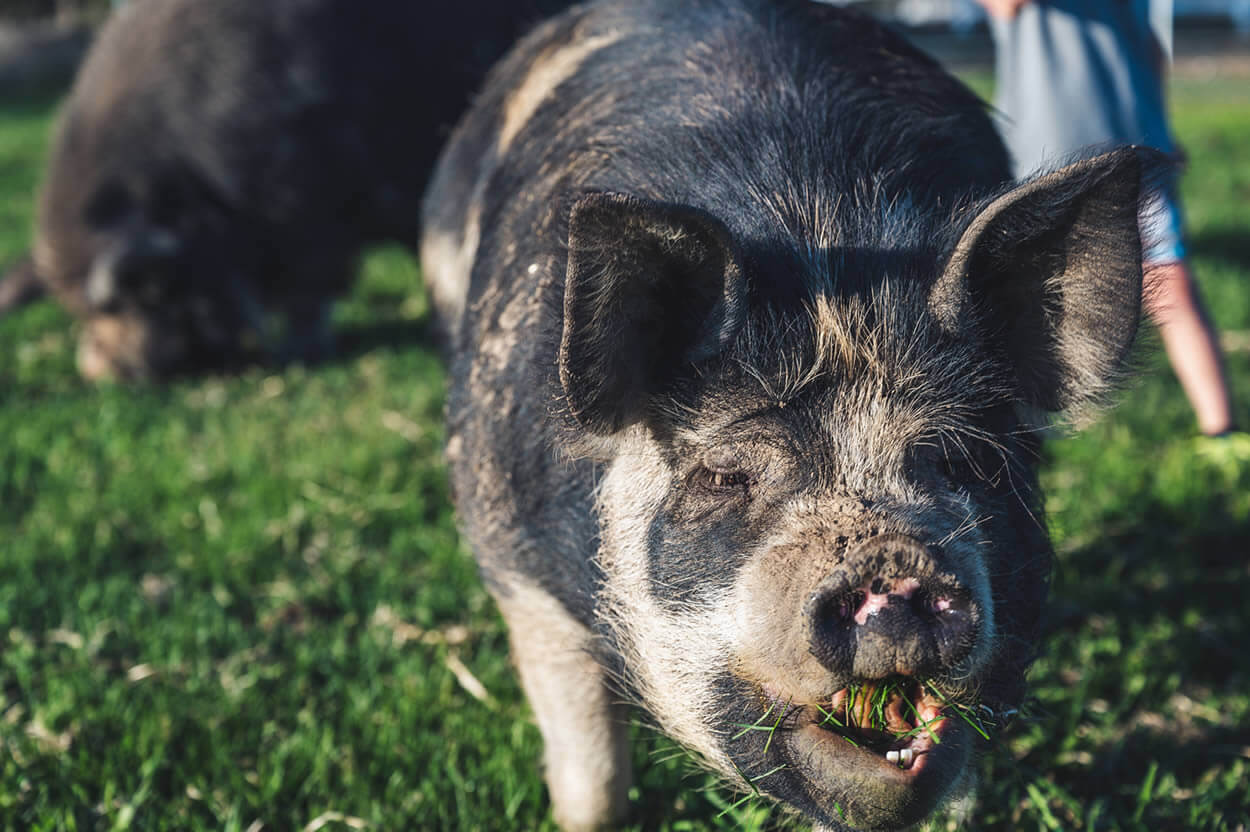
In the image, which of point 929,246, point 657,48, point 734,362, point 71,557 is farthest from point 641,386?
point 71,557

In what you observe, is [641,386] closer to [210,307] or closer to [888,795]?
[888,795]

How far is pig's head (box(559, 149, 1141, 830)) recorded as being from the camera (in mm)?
2168

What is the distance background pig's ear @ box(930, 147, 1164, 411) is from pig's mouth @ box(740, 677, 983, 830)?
26.9 inches

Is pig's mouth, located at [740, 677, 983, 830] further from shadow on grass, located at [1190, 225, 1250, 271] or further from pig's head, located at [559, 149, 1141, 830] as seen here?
shadow on grass, located at [1190, 225, 1250, 271]

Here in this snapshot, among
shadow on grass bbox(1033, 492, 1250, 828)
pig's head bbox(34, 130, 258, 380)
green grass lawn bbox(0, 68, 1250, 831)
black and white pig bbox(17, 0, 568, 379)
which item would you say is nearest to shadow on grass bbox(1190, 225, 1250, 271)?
green grass lawn bbox(0, 68, 1250, 831)

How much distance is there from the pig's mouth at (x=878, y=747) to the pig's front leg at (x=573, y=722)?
0.78 metres

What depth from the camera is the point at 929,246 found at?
96.6 inches

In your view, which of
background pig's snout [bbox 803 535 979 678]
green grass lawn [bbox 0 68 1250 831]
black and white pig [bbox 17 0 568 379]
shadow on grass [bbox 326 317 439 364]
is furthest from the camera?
shadow on grass [bbox 326 317 439 364]

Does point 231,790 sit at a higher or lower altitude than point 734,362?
lower

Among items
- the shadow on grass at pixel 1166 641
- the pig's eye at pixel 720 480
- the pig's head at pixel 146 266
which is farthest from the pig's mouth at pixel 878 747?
the pig's head at pixel 146 266

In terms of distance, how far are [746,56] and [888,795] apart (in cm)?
173

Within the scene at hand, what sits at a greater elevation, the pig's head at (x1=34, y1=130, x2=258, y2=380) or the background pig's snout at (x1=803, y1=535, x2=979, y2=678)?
the background pig's snout at (x1=803, y1=535, x2=979, y2=678)

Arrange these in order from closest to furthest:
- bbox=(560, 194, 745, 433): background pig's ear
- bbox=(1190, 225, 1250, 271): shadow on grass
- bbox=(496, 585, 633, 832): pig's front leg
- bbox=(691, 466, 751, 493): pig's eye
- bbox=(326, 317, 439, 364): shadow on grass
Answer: bbox=(560, 194, 745, 433): background pig's ear
bbox=(691, 466, 751, 493): pig's eye
bbox=(496, 585, 633, 832): pig's front leg
bbox=(326, 317, 439, 364): shadow on grass
bbox=(1190, 225, 1250, 271): shadow on grass

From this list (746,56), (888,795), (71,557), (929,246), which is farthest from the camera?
(71,557)
